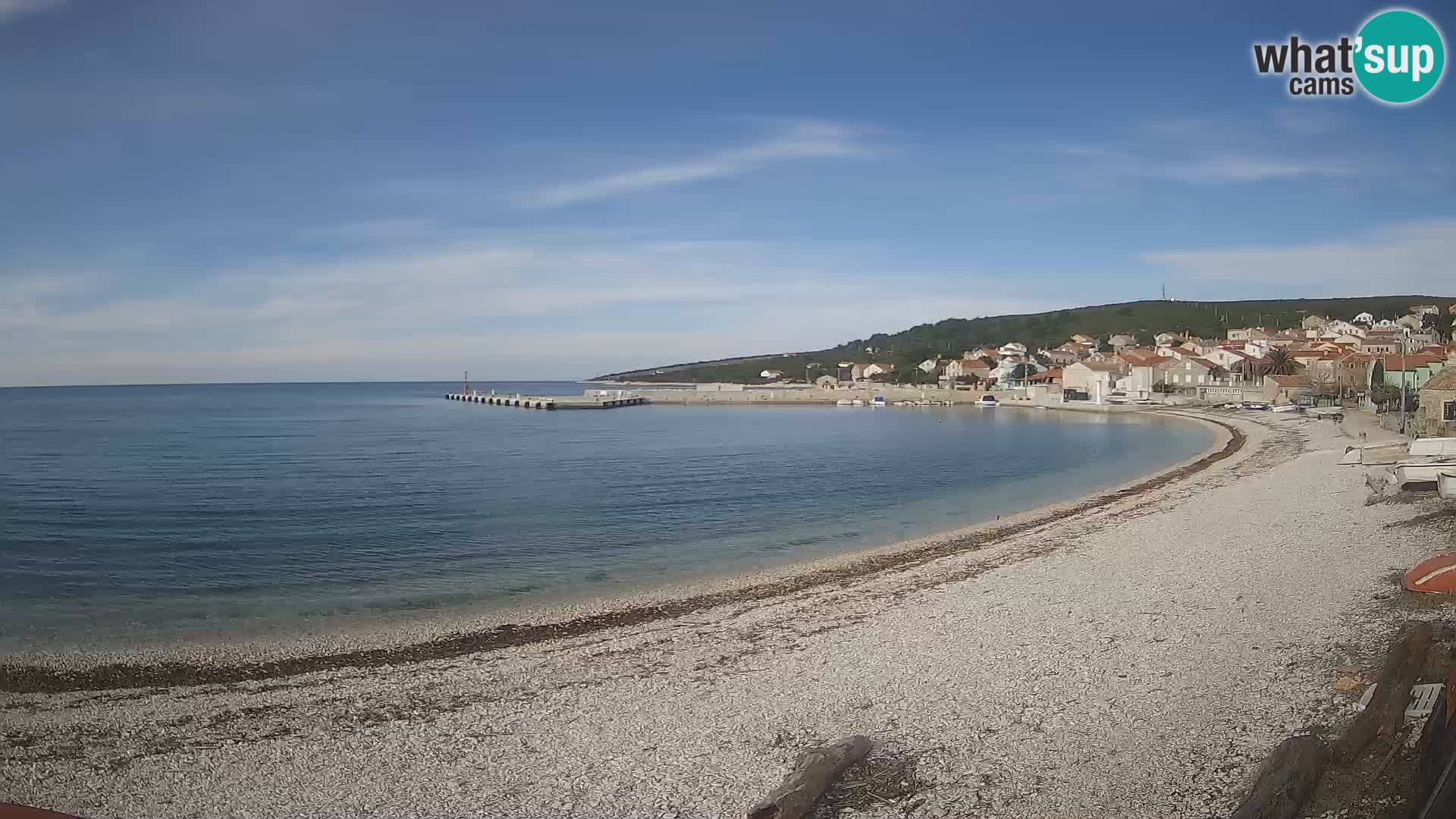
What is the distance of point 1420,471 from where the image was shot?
17922 mm

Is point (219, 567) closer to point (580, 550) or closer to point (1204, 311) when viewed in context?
point (580, 550)

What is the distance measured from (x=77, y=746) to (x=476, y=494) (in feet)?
64.4

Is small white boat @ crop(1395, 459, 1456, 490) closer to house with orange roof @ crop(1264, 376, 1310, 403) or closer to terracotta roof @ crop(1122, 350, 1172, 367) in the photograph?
house with orange roof @ crop(1264, 376, 1310, 403)

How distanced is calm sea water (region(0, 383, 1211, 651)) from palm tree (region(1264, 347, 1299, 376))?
41250 mm

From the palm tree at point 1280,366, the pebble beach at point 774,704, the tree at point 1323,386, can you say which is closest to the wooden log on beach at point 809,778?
the pebble beach at point 774,704

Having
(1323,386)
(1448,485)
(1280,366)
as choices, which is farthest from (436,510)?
(1280,366)

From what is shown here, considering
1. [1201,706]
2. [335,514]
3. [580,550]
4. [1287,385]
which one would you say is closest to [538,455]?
[335,514]

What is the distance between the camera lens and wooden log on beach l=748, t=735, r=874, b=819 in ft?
20.0

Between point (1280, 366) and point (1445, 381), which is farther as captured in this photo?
point (1280, 366)

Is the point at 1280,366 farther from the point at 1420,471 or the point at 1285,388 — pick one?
the point at 1420,471

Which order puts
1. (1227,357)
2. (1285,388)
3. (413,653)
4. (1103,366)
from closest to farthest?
(413,653)
(1285,388)
(1227,357)
(1103,366)

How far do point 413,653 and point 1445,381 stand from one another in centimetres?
3083

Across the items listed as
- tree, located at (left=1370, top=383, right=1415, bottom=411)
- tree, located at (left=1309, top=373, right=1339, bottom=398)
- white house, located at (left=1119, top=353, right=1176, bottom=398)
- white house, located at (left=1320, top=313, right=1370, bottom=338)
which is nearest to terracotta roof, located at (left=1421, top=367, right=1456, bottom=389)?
tree, located at (left=1370, top=383, right=1415, bottom=411)

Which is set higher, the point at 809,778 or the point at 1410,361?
the point at 1410,361
